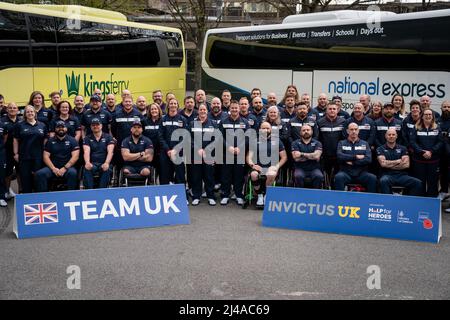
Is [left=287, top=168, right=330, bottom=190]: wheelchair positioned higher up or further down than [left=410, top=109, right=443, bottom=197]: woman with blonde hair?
further down

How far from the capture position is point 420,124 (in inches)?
352

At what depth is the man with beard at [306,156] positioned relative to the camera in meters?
8.73

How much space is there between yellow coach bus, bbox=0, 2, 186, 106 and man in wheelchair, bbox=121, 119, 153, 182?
13.4 ft

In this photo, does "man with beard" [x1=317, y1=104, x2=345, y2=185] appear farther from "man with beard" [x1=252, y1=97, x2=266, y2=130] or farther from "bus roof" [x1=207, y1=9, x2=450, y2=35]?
"bus roof" [x1=207, y1=9, x2=450, y2=35]

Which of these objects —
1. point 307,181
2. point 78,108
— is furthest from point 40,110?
point 307,181

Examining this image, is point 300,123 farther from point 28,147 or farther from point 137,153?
point 28,147

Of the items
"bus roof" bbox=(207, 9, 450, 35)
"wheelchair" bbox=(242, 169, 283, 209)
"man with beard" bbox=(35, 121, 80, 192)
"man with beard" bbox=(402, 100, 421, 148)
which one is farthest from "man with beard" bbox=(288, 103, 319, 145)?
"bus roof" bbox=(207, 9, 450, 35)

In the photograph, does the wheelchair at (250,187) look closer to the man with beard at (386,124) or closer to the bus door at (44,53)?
the man with beard at (386,124)

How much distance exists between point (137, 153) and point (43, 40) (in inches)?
215

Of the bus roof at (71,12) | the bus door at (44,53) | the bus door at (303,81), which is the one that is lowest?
the bus door at (303,81)

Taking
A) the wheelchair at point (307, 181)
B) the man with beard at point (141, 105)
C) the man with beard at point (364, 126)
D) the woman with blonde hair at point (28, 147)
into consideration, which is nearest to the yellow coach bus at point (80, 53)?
the woman with blonde hair at point (28, 147)

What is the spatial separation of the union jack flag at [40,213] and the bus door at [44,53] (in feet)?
19.9

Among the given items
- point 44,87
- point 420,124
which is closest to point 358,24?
point 420,124

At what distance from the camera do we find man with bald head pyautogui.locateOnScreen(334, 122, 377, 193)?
8.57m
